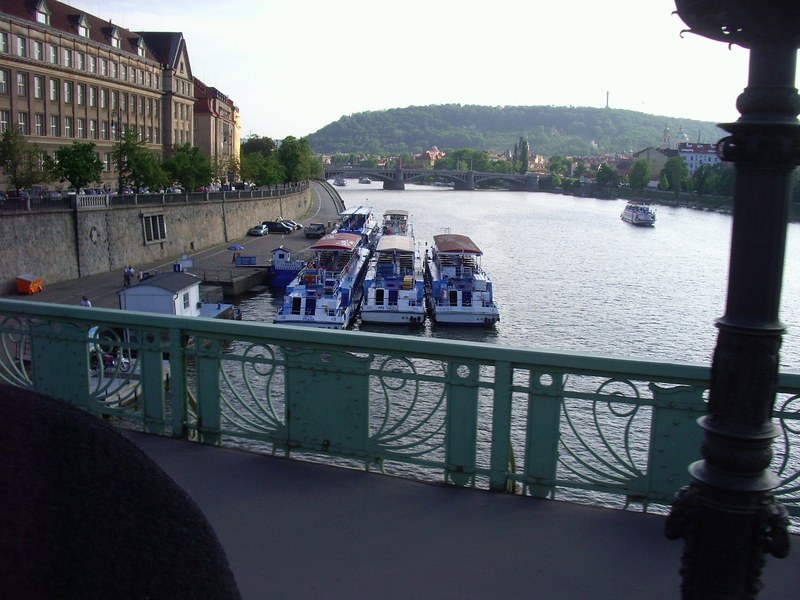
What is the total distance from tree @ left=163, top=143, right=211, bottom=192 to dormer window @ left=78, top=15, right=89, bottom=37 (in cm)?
752

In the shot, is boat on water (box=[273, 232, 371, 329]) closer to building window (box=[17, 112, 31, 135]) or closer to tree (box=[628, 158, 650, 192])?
building window (box=[17, 112, 31, 135])

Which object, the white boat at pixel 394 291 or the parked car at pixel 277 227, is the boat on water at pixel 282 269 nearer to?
the white boat at pixel 394 291

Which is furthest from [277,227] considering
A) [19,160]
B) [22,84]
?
[19,160]

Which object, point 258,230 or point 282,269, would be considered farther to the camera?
point 258,230

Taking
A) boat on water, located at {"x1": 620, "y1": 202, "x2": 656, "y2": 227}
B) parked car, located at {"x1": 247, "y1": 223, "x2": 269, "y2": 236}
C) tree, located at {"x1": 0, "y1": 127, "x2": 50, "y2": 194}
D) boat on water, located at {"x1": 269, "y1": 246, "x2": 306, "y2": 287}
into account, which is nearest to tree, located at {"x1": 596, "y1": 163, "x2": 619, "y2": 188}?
boat on water, located at {"x1": 620, "y1": 202, "x2": 656, "y2": 227}

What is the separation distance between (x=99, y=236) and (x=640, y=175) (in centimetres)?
8365

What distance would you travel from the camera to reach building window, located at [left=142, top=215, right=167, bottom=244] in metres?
33.8

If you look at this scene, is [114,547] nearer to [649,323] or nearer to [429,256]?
[649,323]

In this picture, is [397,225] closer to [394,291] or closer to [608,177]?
[394,291]

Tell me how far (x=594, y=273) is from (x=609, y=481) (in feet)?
116

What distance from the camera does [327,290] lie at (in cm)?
2811

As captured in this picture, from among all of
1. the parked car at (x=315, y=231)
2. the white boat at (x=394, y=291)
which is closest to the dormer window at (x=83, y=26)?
the parked car at (x=315, y=231)

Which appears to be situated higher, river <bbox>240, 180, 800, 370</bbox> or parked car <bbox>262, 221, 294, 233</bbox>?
parked car <bbox>262, 221, 294, 233</bbox>

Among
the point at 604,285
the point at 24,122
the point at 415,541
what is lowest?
the point at 604,285
